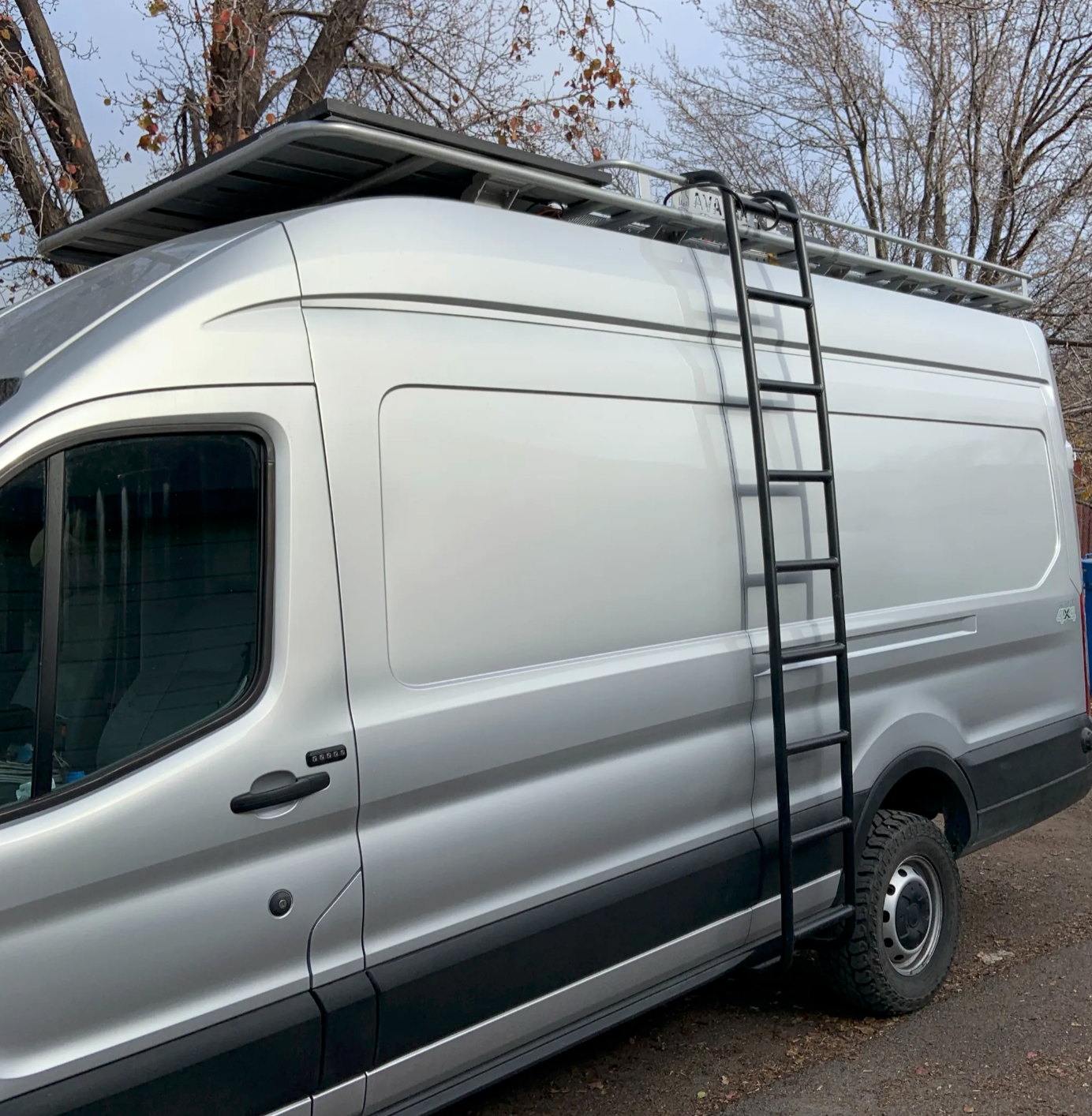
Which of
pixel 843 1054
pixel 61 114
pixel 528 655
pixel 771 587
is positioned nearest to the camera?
pixel 528 655

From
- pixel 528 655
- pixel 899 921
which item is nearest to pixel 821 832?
pixel 899 921

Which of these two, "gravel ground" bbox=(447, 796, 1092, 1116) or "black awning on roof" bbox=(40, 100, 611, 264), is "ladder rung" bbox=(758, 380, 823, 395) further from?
"gravel ground" bbox=(447, 796, 1092, 1116)

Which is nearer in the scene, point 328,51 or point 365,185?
point 365,185

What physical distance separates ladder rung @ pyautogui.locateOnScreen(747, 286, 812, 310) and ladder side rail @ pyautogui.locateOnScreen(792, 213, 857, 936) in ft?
0.05

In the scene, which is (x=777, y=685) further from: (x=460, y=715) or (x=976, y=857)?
(x=976, y=857)

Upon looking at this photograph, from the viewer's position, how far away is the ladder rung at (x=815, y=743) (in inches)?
145

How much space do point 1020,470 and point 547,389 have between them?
107 inches

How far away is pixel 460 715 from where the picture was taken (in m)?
2.85

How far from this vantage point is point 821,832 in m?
3.83

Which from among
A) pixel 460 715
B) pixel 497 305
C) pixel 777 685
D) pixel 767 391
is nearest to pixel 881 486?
pixel 767 391

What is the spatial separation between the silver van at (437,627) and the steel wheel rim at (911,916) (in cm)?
2

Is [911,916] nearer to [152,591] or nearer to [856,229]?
[856,229]

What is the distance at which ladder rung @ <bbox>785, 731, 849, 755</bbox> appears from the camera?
3.68 metres

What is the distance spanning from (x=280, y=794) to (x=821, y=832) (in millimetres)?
2000
